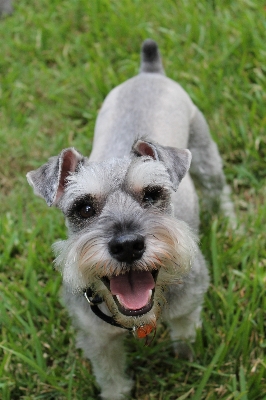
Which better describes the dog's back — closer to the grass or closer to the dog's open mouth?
the grass

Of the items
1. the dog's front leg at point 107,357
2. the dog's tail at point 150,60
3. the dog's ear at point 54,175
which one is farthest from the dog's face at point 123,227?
the dog's tail at point 150,60

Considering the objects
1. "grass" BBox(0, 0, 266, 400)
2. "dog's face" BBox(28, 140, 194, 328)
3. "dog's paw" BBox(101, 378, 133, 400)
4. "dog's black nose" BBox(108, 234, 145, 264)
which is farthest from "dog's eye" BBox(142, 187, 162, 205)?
"dog's paw" BBox(101, 378, 133, 400)

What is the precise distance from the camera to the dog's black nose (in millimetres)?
2793

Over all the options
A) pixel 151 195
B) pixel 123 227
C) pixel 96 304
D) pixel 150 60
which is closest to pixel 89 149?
pixel 150 60

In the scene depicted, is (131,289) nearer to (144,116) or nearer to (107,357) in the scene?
(107,357)

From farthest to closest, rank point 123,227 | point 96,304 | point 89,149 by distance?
1. point 89,149
2. point 96,304
3. point 123,227

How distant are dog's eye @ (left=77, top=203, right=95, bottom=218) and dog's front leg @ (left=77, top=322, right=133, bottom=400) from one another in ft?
2.60

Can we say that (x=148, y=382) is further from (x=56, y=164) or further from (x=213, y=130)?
(x=213, y=130)

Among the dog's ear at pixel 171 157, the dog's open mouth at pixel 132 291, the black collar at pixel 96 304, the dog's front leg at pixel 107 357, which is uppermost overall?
the dog's ear at pixel 171 157

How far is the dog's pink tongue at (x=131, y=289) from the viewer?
297cm

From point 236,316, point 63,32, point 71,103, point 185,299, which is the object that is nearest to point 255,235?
point 236,316

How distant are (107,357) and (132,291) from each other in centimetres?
102

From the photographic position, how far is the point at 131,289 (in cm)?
300

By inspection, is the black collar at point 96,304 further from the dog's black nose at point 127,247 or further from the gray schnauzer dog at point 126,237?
the dog's black nose at point 127,247
